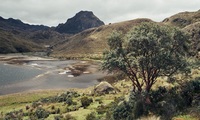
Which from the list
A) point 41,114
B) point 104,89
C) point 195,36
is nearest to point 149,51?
point 41,114

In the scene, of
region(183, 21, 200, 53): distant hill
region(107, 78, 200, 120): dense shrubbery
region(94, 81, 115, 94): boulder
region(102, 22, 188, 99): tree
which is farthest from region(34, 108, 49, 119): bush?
region(183, 21, 200, 53): distant hill

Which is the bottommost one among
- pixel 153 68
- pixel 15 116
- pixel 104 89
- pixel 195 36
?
pixel 15 116

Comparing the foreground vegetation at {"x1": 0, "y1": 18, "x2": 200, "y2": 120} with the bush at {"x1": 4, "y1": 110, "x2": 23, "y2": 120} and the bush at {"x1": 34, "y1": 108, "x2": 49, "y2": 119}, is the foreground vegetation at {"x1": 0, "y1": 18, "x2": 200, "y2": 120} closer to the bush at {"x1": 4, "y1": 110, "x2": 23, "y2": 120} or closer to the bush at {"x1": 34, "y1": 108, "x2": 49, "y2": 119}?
the bush at {"x1": 34, "y1": 108, "x2": 49, "y2": 119}

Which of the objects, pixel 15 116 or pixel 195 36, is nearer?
pixel 15 116

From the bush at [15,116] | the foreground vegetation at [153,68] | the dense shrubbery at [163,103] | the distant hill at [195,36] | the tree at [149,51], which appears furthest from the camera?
the distant hill at [195,36]

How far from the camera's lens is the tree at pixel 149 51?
99.3ft

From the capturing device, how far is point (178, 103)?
2902 cm

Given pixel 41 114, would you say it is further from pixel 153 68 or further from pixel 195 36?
pixel 195 36

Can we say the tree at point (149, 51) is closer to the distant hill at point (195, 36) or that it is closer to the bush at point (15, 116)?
the bush at point (15, 116)

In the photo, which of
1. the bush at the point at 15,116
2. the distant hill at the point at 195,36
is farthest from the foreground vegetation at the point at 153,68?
the distant hill at the point at 195,36

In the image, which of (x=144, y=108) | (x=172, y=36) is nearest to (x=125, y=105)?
(x=144, y=108)

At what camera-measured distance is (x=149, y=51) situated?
31.2 meters

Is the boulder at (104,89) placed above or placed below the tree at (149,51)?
below

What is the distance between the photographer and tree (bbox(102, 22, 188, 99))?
30.3m
